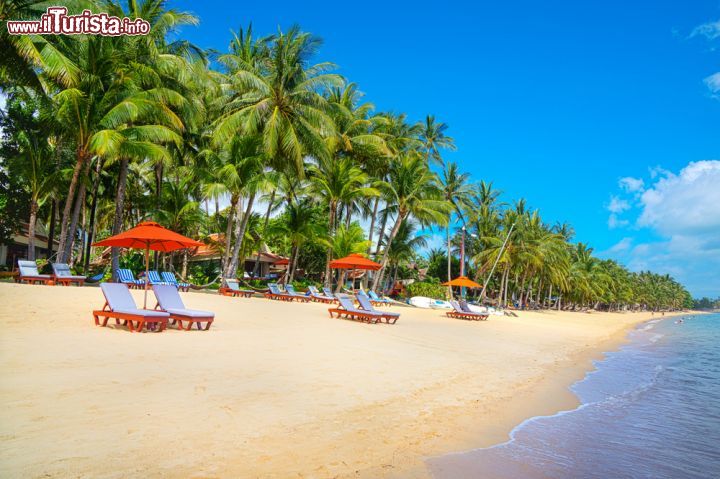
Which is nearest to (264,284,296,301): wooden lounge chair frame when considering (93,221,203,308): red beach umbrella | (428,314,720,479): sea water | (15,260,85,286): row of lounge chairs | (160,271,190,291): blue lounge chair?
(160,271,190,291): blue lounge chair

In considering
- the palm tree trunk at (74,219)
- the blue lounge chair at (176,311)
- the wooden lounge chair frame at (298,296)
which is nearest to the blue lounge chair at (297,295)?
the wooden lounge chair frame at (298,296)

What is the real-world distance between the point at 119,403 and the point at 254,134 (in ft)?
64.4

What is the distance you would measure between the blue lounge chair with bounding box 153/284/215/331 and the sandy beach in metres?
0.38

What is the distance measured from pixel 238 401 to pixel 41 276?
14363 millimetres

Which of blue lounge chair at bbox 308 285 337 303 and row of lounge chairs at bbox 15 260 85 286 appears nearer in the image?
row of lounge chairs at bbox 15 260 85 286

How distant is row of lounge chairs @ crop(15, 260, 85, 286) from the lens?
1531 cm

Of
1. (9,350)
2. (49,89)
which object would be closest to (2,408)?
(9,350)

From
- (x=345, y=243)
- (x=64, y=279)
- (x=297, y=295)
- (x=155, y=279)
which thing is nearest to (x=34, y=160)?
(x=64, y=279)

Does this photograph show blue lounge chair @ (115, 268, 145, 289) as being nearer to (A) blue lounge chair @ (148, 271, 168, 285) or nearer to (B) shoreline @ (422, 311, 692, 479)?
(A) blue lounge chair @ (148, 271, 168, 285)

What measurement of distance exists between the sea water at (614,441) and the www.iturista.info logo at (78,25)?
1555 centimetres

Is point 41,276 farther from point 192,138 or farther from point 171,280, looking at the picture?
point 192,138

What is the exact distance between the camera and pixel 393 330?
1338cm

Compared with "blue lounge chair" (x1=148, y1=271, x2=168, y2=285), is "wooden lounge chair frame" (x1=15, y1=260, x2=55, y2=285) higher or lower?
lower

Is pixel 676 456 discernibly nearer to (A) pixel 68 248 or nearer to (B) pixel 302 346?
(B) pixel 302 346
